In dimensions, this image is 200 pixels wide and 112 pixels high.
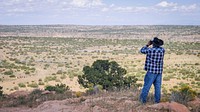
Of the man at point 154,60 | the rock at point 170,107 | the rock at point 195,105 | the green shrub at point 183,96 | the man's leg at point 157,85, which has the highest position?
the man at point 154,60

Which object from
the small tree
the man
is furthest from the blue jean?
the small tree

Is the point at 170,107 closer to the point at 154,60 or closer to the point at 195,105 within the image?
the point at 195,105

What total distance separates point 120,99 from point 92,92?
2755mm

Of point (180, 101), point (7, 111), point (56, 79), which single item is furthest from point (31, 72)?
point (180, 101)

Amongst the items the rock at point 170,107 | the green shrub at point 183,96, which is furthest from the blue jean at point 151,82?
the green shrub at point 183,96

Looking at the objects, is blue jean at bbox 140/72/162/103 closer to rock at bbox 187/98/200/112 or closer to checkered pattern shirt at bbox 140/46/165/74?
checkered pattern shirt at bbox 140/46/165/74

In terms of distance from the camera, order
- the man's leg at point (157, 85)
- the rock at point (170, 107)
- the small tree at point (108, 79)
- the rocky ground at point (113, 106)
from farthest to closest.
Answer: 1. the small tree at point (108, 79)
2. the man's leg at point (157, 85)
3. the rocky ground at point (113, 106)
4. the rock at point (170, 107)

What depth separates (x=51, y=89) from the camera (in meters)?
14.5

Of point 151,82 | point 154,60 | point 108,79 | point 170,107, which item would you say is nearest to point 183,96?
point 170,107

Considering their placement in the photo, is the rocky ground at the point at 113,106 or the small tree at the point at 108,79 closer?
the rocky ground at the point at 113,106

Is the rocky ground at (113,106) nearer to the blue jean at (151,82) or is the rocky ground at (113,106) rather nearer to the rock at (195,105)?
the rock at (195,105)

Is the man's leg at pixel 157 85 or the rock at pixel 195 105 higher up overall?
the man's leg at pixel 157 85

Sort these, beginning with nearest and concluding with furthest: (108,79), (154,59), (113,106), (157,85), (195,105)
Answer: (154,59) → (157,85) → (113,106) → (195,105) → (108,79)

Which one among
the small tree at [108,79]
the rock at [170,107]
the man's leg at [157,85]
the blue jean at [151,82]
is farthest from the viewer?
the small tree at [108,79]
